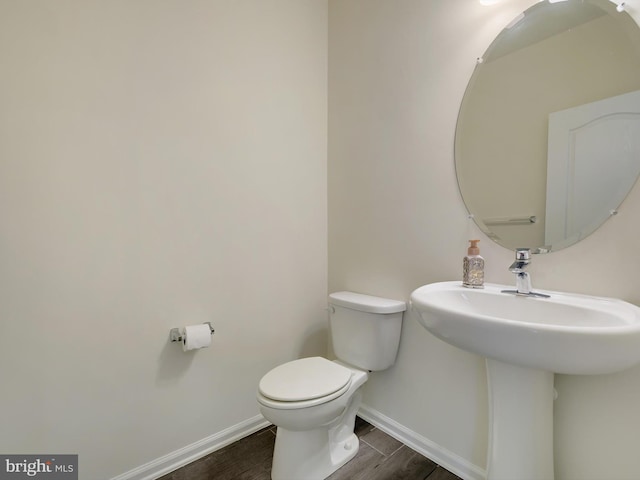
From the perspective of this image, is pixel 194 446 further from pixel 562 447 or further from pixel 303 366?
pixel 562 447

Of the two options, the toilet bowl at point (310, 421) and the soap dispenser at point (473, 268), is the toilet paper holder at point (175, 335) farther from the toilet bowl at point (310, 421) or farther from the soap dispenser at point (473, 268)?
the soap dispenser at point (473, 268)

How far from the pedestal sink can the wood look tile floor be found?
42 cm

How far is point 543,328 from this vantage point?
666mm

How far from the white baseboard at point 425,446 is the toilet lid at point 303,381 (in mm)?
Result: 523

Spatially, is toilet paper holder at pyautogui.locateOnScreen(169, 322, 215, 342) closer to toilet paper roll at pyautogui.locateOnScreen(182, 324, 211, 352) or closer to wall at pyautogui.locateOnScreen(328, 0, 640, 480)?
toilet paper roll at pyautogui.locateOnScreen(182, 324, 211, 352)

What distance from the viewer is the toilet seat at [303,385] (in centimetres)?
111

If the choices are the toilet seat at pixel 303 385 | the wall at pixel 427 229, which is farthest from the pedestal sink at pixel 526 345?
the toilet seat at pixel 303 385

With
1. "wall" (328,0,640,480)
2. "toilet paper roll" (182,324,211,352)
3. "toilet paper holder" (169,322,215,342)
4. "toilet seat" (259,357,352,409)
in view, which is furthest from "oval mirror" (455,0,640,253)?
"toilet paper holder" (169,322,215,342)

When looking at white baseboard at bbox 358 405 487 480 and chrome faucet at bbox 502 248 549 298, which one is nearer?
chrome faucet at bbox 502 248 549 298

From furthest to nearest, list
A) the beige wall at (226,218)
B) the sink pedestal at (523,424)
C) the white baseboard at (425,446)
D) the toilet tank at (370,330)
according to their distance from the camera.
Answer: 1. the toilet tank at (370,330)
2. the white baseboard at (425,446)
3. the beige wall at (226,218)
4. the sink pedestal at (523,424)

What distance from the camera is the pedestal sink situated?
2.17 ft

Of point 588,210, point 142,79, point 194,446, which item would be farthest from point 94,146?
point 588,210

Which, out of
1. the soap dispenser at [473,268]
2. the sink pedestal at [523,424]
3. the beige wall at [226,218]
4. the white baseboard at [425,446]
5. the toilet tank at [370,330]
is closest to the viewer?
the sink pedestal at [523,424]

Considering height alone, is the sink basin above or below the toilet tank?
above
